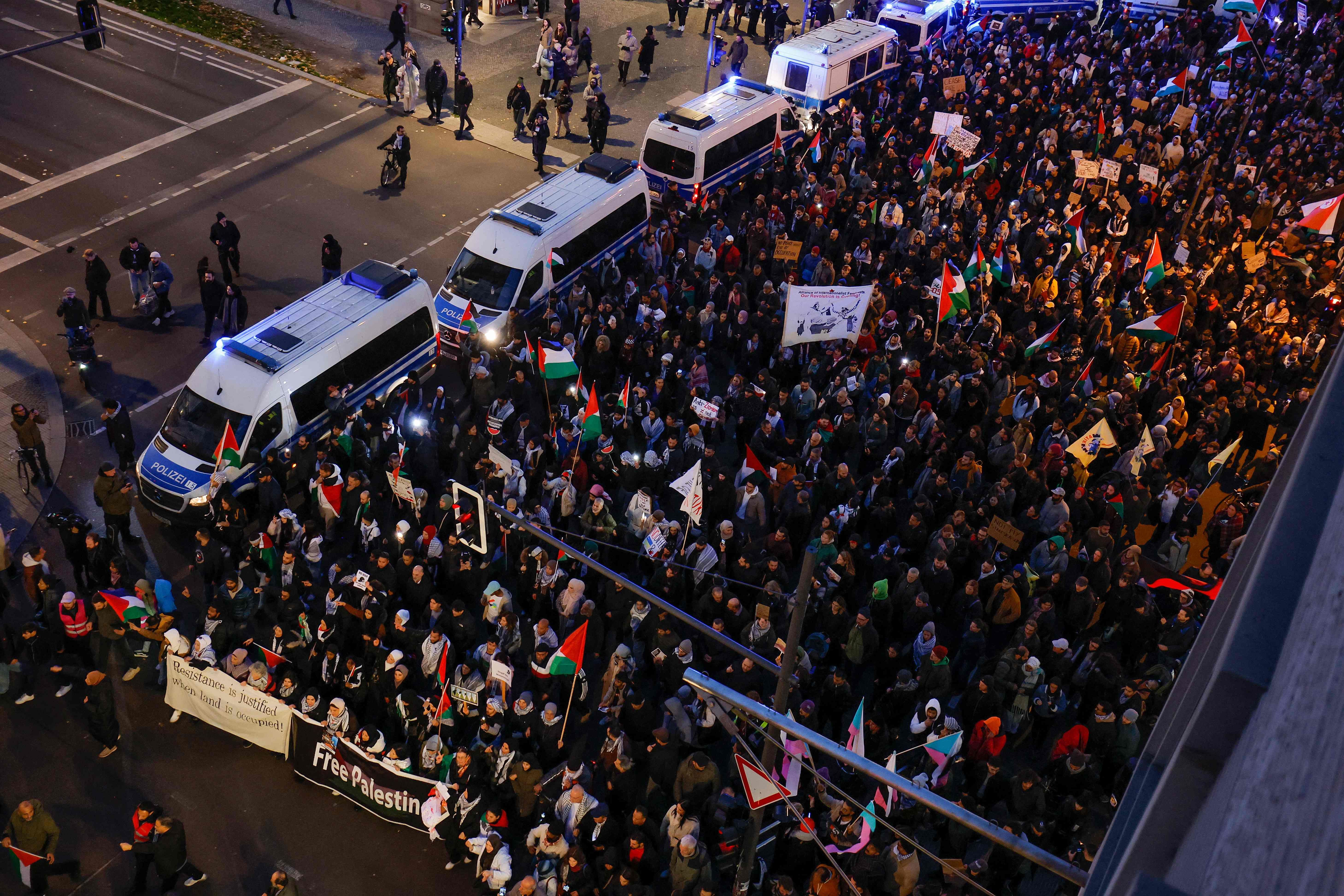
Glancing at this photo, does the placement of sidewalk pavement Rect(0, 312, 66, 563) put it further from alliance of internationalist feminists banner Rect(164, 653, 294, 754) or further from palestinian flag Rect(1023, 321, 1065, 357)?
palestinian flag Rect(1023, 321, 1065, 357)

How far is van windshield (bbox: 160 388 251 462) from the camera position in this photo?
16484mm

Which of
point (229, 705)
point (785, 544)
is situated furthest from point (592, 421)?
point (229, 705)

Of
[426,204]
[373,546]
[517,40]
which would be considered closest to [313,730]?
[373,546]

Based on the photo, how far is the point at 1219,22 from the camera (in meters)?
38.4

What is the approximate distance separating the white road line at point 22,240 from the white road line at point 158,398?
Answer: 6340 mm

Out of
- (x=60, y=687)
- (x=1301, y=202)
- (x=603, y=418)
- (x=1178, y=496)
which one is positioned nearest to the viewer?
(x=60, y=687)

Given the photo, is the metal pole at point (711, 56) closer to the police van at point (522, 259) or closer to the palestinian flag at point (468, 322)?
the police van at point (522, 259)

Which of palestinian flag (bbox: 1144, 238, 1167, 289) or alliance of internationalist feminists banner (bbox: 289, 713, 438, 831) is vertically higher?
palestinian flag (bbox: 1144, 238, 1167, 289)

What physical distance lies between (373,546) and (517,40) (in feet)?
83.1

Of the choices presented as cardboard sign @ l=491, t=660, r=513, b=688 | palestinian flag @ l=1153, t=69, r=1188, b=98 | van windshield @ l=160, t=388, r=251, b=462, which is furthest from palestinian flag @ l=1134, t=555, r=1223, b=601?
palestinian flag @ l=1153, t=69, r=1188, b=98

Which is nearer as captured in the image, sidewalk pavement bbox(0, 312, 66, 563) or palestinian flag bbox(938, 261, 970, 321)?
sidewalk pavement bbox(0, 312, 66, 563)

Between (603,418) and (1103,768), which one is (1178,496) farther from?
(603,418)

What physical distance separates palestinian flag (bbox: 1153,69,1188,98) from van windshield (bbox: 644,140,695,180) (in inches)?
570

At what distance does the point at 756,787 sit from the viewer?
392 inches
